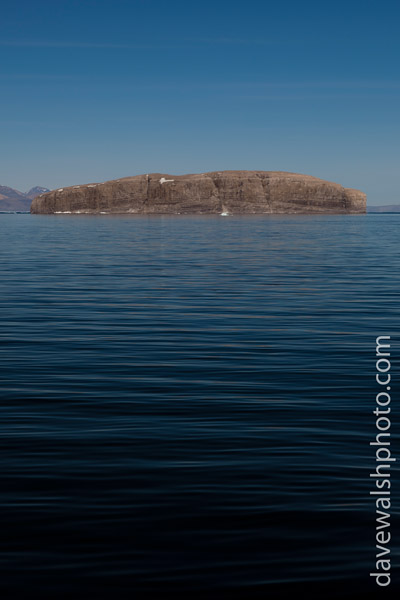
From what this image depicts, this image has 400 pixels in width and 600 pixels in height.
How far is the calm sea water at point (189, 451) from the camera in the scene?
631 cm

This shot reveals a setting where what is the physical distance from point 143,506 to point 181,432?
2687 mm

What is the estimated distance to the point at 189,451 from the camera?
30.7 ft

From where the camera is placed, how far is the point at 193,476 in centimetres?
848

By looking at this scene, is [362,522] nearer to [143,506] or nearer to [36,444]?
[143,506]

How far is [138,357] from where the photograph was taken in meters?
15.7

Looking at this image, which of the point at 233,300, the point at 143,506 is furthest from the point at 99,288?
the point at 143,506

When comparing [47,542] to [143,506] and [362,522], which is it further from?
[362,522]

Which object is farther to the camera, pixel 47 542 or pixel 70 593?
pixel 47 542

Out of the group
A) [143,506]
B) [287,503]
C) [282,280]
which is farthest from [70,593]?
[282,280]

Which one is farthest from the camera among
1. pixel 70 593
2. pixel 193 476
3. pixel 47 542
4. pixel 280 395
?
pixel 280 395

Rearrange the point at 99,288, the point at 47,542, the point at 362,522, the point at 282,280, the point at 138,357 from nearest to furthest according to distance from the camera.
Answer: the point at 47,542 < the point at 362,522 < the point at 138,357 < the point at 99,288 < the point at 282,280

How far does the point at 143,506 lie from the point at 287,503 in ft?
5.23

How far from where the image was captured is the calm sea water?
20.7 ft

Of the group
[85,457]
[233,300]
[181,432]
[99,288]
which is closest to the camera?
[85,457]
